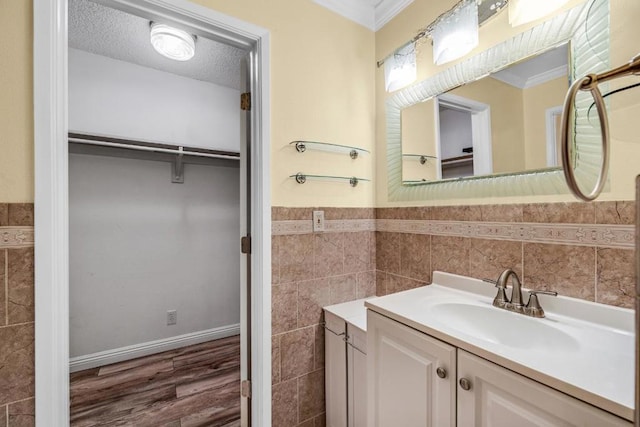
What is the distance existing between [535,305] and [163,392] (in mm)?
2254

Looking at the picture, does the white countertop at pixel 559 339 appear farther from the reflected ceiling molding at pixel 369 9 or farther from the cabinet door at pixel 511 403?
the reflected ceiling molding at pixel 369 9

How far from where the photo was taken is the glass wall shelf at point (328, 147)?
4.72 feet

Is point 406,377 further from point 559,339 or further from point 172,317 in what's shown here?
point 172,317

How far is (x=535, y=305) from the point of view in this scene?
96 cm

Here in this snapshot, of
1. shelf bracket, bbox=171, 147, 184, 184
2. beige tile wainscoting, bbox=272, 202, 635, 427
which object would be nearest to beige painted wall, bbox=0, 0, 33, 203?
beige tile wainscoting, bbox=272, 202, 635, 427

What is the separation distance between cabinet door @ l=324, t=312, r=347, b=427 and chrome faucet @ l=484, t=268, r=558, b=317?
27.2 inches

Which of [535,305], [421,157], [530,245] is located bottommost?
[535,305]

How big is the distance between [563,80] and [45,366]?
6.84 feet

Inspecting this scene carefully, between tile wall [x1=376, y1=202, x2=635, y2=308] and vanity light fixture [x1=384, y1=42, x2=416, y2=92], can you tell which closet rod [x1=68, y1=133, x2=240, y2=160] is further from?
tile wall [x1=376, y1=202, x2=635, y2=308]

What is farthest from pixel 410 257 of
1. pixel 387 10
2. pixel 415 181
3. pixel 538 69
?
pixel 387 10

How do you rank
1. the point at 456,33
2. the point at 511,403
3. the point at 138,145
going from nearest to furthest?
1. the point at 511,403
2. the point at 456,33
3. the point at 138,145

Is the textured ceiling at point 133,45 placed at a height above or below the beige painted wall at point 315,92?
above

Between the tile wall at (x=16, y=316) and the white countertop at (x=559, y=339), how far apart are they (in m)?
1.22

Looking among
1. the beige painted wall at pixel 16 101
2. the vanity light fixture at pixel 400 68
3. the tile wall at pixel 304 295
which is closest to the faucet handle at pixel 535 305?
the tile wall at pixel 304 295
